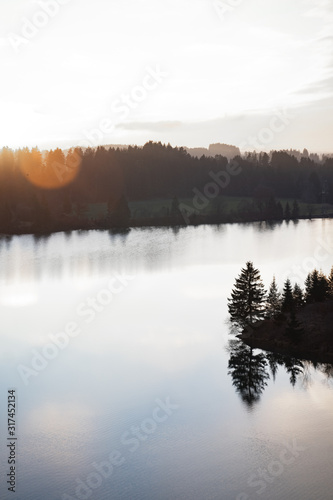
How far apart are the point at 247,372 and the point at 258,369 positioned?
1089 millimetres

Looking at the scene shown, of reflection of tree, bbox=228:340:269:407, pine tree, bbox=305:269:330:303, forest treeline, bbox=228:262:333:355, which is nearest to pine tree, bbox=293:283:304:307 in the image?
forest treeline, bbox=228:262:333:355

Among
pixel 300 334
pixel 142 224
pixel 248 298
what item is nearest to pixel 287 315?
pixel 248 298

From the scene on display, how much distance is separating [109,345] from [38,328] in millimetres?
10283

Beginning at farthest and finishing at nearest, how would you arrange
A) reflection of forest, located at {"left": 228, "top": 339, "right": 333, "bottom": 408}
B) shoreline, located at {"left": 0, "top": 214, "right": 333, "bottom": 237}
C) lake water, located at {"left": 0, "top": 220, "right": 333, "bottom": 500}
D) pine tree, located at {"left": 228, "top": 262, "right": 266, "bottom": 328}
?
shoreline, located at {"left": 0, "top": 214, "right": 333, "bottom": 237} → pine tree, located at {"left": 228, "top": 262, "right": 266, "bottom": 328} → reflection of forest, located at {"left": 228, "top": 339, "right": 333, "bottom": 408} → lake water, located at {"left": 0, "top": 220, "right": 333, "bottom": 500}

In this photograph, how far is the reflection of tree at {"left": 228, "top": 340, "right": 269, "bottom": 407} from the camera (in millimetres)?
42600

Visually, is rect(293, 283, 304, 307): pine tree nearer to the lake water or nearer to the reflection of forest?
the lake water

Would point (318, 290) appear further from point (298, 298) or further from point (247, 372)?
point (247, 372)

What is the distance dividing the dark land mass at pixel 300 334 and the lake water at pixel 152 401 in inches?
75.6

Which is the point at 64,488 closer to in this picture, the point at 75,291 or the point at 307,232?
the point at 75,291

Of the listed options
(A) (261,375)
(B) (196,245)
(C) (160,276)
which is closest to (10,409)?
(A) (261,375)

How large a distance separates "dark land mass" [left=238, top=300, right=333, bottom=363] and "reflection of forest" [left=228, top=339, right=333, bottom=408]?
1.20 m

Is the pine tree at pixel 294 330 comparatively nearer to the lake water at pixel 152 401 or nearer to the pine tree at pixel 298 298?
the lake water at pixel 152 401

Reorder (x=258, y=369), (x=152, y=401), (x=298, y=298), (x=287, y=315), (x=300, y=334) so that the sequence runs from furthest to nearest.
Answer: (x=298, y=298), (x=287, y=315), (x=300, y=334), (x=258, y=369), (x=152, y=401)

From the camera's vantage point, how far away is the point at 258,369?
47.0m
